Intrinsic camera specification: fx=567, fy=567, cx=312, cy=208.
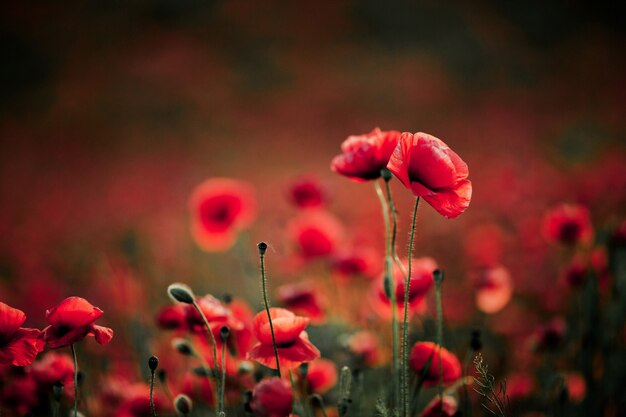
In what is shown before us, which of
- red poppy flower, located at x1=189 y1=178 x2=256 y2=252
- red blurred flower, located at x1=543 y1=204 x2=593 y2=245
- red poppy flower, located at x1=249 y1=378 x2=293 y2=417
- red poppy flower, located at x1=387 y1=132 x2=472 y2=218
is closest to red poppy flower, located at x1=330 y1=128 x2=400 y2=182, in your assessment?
red poppy flower, located at x1=387 y1=132 x2=472 y2=218

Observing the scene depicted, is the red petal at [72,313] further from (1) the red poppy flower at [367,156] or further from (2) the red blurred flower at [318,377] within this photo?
(2) the red blurred flower at [318,377]

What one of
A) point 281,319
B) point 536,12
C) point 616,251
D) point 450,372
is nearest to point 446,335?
point 616,251

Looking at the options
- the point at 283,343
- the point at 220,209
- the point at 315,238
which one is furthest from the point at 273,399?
the point at 220,209

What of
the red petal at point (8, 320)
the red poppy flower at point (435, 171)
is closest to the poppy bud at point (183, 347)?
the red petal at point (8, 320)

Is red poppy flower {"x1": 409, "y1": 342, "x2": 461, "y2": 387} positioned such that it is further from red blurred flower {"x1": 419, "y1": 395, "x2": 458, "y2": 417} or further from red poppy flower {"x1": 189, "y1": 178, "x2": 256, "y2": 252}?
red poppy flower {"x1": 189, "y1": 178, "x2": 256, "y2": 252}

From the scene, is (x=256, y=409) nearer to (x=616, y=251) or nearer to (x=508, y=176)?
(x=616, y=251)

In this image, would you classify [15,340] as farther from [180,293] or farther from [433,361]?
[433,361]
